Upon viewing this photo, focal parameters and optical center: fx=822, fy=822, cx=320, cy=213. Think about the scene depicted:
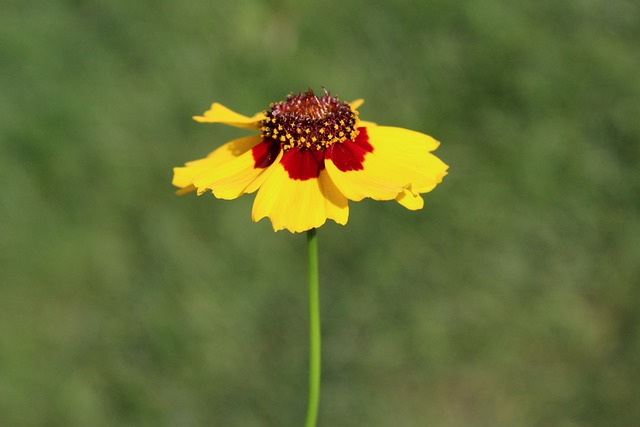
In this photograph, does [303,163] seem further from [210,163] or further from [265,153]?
[210,163]

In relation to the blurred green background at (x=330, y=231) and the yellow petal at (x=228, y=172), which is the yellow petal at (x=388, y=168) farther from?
the blurred green background at (x=330, y=231)

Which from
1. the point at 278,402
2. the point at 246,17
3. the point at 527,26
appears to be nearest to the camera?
the point at 278,402

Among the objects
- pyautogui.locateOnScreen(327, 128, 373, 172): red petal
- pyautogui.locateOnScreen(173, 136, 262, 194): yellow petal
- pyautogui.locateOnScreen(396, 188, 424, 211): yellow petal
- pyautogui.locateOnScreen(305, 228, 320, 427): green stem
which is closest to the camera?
pyautogui.locateOnScreen(305, 228, 320, 427): green stem

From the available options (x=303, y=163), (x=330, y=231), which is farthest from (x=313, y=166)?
(x=330, y=231)

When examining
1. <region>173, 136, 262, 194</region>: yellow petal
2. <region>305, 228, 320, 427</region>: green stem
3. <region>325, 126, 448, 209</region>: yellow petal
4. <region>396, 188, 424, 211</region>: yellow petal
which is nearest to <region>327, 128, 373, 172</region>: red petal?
<region>325, 126, 448, 209</region>: yellow petal

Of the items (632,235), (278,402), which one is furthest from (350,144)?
(632,235)

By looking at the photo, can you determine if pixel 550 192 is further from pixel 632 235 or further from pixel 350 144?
pixel 350 144

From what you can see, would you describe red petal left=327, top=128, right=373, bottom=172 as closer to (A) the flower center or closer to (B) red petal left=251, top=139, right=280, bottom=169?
(A) the flower center
